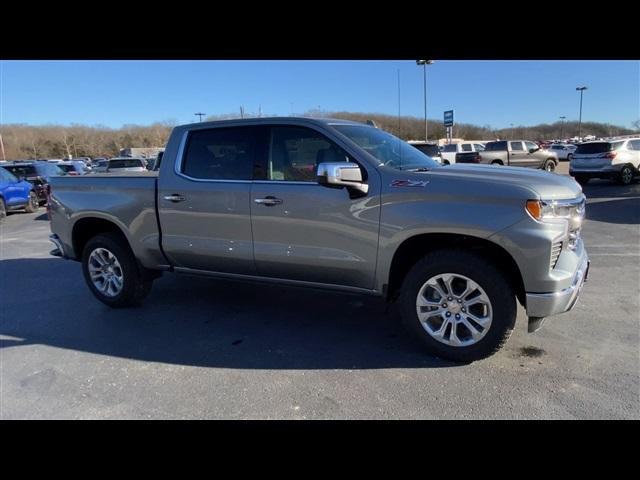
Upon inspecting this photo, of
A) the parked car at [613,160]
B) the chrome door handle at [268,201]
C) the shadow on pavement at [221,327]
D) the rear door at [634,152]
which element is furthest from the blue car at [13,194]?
the rear door at [634,152]

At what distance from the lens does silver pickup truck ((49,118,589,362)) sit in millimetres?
3256

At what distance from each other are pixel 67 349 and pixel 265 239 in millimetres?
2038

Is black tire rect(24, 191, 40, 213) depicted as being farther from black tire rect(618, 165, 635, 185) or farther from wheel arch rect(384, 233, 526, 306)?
black tire rect(618, 165, 635, 185)

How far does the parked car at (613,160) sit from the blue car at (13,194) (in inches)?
795

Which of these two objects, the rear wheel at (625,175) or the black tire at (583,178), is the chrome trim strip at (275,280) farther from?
the black tire at (583,178)

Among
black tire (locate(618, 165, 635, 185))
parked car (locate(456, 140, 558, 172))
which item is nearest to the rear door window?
black tire (locate(618, 165, 635, 185))

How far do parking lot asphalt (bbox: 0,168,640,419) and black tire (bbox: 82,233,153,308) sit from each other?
0.49 ft

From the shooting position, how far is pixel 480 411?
9.38 ft

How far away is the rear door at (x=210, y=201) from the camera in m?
4.19

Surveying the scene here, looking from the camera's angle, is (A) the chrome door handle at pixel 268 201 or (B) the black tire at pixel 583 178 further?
(B) the black tire at pixel 583 178

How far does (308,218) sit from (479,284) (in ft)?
4.83

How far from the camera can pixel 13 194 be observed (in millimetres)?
14555

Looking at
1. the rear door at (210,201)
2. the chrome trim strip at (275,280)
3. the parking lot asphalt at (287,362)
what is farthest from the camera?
the rear door at (210,201)

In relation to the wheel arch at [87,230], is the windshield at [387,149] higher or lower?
higher
